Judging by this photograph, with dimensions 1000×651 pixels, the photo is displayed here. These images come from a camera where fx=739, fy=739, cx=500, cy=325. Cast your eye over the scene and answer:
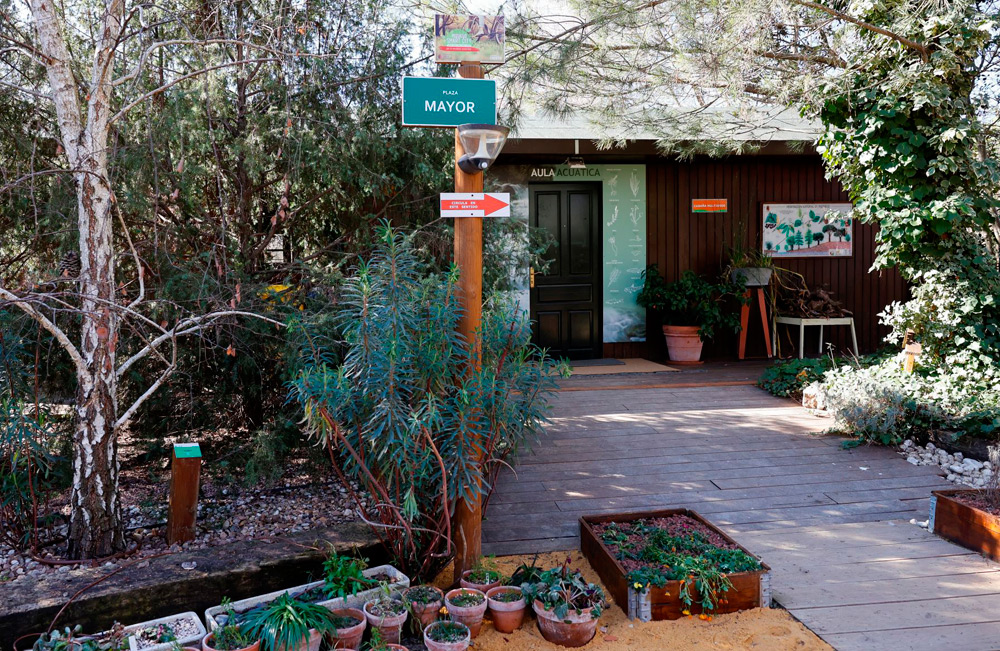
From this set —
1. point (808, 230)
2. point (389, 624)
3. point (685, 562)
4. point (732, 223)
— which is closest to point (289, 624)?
point (389, 624)

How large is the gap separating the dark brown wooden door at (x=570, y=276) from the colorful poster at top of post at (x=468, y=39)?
5.13 metres

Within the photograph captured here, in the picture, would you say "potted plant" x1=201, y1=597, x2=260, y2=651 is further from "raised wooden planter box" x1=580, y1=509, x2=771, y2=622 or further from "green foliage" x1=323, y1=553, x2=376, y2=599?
"raised wooden planter box" x1=580, y1=509, x2=771, y2=622

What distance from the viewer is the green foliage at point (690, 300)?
8.30 meters

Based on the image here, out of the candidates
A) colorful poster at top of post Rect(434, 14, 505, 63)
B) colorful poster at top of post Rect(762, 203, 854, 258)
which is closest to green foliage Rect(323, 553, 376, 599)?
colorful poster at top of post Rect(434, 14, 505, 63)

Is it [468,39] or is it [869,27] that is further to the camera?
[869,27]

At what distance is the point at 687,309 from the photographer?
849 centimetres

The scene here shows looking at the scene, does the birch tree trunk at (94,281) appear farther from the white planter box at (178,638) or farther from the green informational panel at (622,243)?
the green informational panel at (622,243)

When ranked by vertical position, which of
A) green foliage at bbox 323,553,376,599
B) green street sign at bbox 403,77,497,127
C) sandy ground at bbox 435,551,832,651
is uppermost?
green street sign at bbox 403,77,497,127

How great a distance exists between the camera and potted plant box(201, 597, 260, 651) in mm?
2643

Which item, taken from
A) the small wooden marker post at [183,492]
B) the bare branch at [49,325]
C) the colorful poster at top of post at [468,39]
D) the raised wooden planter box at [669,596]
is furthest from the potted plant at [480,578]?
the colorful poster at top of post at [468,39]

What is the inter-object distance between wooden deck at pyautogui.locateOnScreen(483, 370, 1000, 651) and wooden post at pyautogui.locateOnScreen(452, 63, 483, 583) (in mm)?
471

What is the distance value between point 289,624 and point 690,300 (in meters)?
6.69

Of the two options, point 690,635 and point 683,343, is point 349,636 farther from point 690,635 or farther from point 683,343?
point 683,343

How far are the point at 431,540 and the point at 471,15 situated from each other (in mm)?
2385
